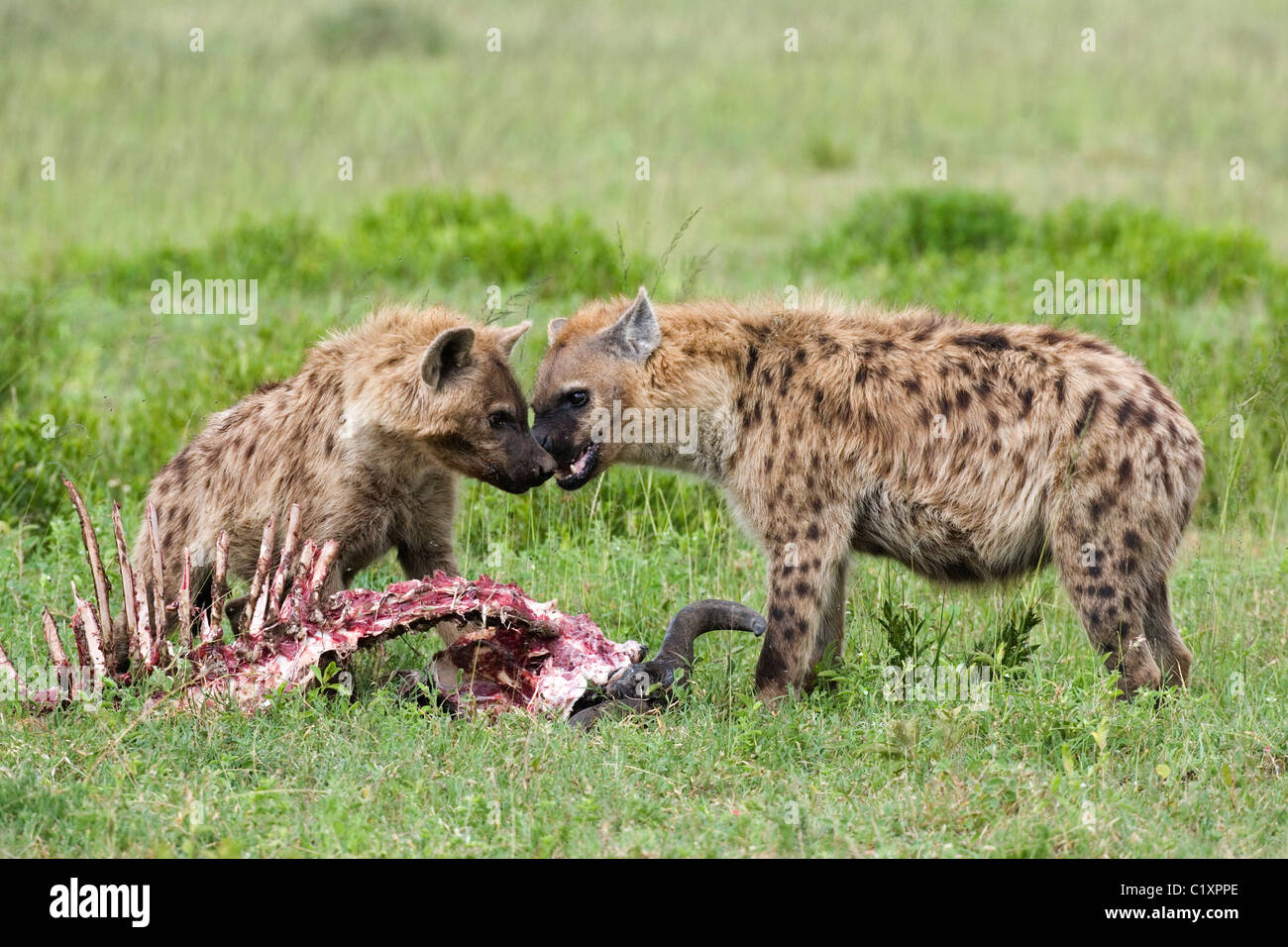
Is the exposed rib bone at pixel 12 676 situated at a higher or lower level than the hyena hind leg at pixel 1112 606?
lower

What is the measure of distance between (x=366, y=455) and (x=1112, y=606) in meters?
2.45

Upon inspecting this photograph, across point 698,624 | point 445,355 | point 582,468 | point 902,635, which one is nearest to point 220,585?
point 445,355

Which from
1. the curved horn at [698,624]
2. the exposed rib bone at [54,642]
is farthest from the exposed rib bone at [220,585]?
the curved horn at [698,624]

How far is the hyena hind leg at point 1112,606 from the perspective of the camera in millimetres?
5176

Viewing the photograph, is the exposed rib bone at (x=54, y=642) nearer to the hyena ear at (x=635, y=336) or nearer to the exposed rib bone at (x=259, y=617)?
the exposed rib bone at (x=259, y=617)

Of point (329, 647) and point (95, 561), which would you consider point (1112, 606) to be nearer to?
point (329, 647)

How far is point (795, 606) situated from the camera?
5422mm

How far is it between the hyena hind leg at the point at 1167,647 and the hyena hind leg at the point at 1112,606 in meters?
0.21

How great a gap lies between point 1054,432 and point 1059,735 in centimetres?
97

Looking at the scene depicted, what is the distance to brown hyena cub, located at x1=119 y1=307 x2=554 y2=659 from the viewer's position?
5609 mm

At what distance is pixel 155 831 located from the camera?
4.23 metres

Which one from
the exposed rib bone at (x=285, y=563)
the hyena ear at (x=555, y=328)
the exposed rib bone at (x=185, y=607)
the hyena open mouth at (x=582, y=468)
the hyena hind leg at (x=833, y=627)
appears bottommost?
the hyena hind leg at (x=833, y=627)

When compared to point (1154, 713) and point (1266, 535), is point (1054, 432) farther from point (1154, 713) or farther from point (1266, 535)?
point (1266, 535)

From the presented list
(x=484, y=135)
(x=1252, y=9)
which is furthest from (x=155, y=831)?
(x=1252, y=9)
